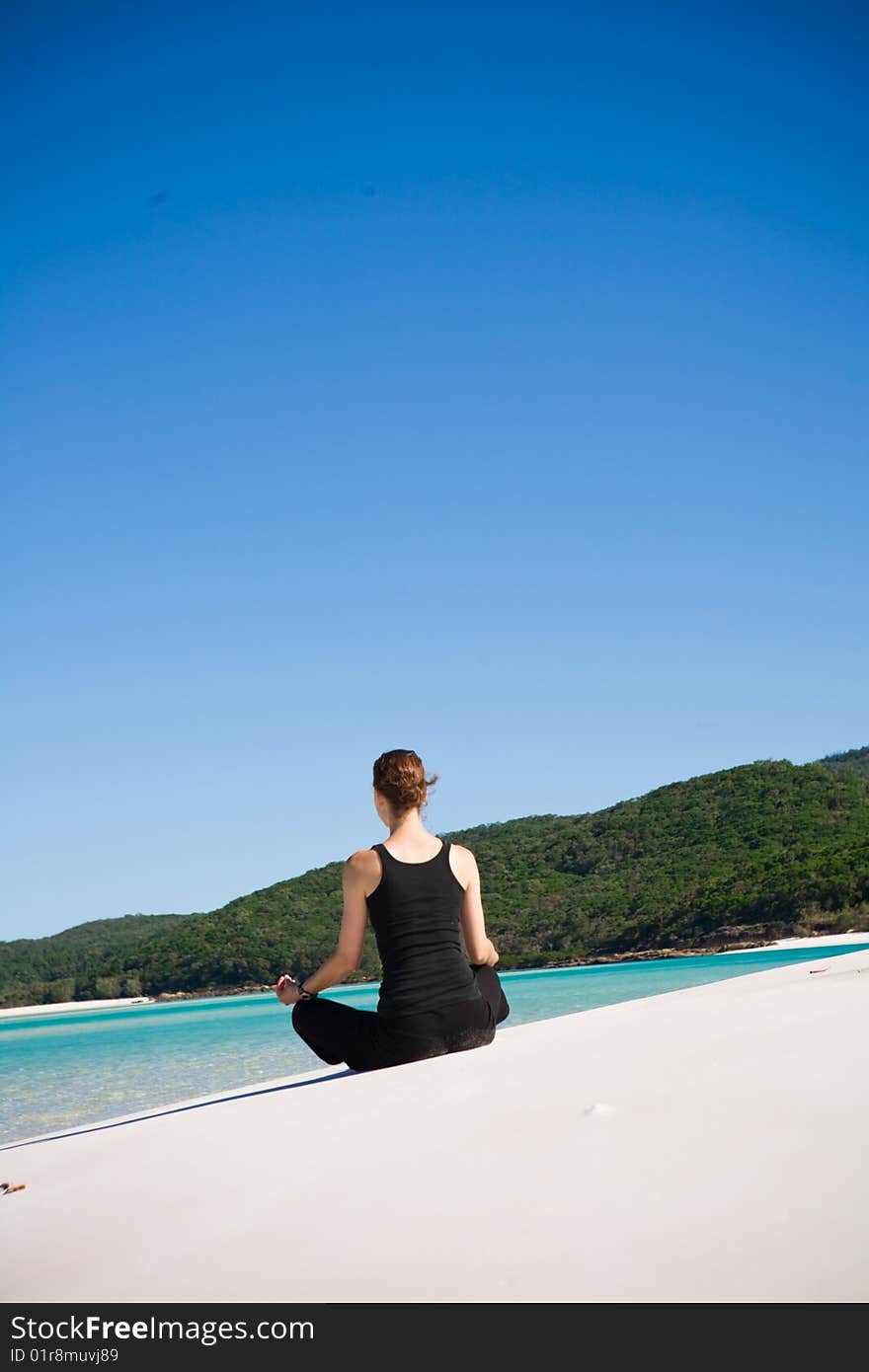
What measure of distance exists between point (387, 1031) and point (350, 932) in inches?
16.1

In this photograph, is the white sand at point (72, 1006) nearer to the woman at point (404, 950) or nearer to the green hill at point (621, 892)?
the green hill at point (621, 892)

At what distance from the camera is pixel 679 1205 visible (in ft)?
5.68

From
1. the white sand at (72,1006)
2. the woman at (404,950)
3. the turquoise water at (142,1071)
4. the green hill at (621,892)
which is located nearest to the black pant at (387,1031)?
the woman at (404,950)

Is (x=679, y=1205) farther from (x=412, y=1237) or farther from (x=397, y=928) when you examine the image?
(x=397, y=928)

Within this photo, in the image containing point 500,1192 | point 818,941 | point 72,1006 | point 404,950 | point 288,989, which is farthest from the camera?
point 72,1006

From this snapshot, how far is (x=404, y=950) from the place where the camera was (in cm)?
390

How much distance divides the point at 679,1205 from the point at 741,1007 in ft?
9.45

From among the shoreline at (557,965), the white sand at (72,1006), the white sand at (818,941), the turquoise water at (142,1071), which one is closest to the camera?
the turquoise water at (142,1071)

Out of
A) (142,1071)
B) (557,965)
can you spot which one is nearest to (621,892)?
(557,965)

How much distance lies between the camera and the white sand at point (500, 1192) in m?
1.56

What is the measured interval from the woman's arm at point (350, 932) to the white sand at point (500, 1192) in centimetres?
70

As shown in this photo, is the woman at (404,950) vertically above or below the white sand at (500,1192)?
above

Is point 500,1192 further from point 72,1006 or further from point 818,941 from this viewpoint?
point 72,1006

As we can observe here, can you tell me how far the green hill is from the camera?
5228 centimetres
